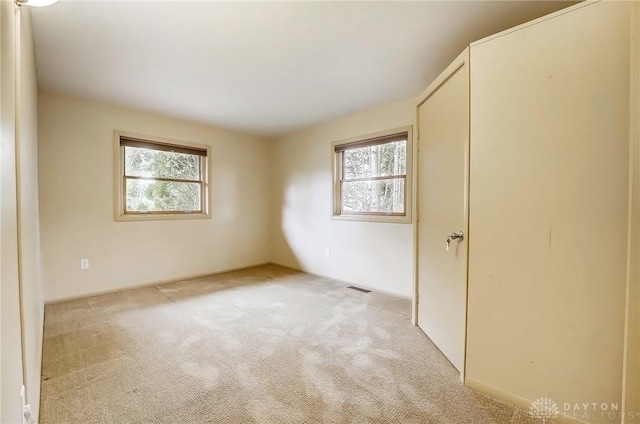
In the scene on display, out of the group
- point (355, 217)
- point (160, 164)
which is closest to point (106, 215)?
point (160, 164)

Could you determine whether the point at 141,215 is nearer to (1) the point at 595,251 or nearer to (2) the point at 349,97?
(2) the point at 349,97

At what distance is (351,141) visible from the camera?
12.4ft

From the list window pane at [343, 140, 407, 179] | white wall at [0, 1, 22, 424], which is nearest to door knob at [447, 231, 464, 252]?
window pane at [343, 140, 407, 179]

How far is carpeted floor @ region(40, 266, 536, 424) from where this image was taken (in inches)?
56.9

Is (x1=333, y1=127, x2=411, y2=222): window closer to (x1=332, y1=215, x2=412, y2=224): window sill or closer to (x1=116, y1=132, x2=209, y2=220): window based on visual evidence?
(x1=332, y1=215, x2=412, y2=224): window sill

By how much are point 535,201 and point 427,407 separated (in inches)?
49.0

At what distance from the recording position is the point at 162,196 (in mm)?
3834

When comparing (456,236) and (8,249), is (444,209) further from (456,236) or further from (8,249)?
(8,249)

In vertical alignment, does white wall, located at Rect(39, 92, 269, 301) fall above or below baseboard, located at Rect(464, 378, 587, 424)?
above

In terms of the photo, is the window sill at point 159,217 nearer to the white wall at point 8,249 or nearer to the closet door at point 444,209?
the white wall at point 8,249

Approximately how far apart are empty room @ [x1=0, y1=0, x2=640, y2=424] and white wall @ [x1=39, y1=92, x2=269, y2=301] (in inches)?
1.0

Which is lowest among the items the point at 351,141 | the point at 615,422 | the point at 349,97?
the point at 615,422

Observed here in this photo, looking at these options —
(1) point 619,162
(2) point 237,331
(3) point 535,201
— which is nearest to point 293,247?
(2) point 237,331

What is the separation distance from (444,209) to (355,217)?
1815 mm
